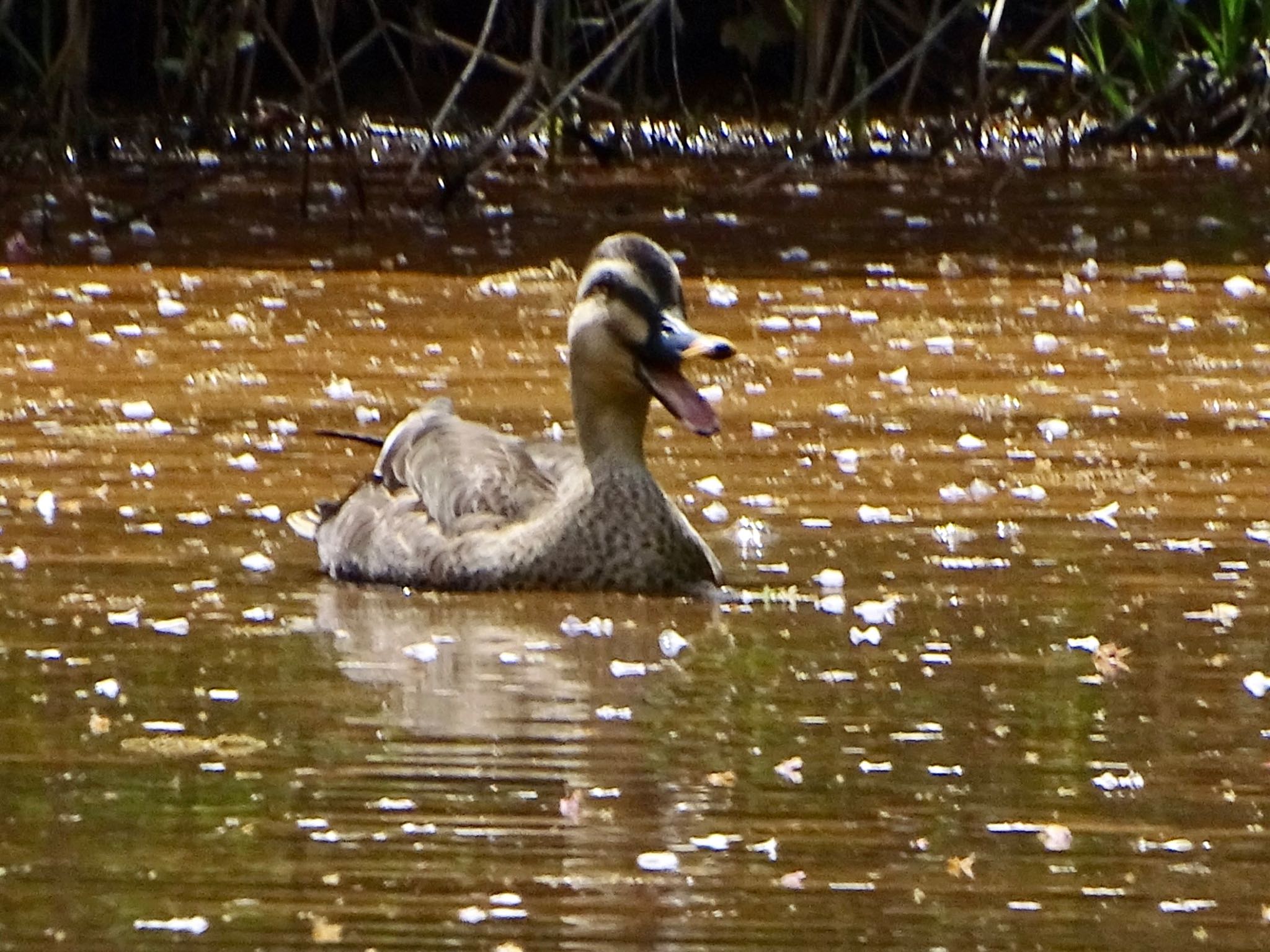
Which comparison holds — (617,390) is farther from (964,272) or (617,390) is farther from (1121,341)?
(964,272)

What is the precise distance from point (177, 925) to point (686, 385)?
2765 mm

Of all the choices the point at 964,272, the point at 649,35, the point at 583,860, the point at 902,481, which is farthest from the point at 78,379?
the point at 649,35

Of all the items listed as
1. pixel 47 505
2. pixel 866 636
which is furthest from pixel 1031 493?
pixel 47 505

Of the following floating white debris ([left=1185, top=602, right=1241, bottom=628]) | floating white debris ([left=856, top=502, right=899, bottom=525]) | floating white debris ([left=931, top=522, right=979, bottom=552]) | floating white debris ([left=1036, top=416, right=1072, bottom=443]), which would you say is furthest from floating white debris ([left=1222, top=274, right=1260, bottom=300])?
floating white debris ([left=1185, top=602, right=1241, bottom=628])

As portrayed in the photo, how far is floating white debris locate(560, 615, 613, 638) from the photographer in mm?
6480

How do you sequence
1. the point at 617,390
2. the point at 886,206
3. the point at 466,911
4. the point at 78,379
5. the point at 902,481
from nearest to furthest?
the point at 466,911 < the point at 617,390 < the point at 902,481 < the point at 78,379 < the point at 886,206

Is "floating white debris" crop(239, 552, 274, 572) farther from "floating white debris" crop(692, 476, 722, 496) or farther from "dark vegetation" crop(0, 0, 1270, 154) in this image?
"dark vegetation" crop(0, 0, 1270, 154)

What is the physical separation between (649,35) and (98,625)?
1080 centimetres

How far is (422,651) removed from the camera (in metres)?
6.25

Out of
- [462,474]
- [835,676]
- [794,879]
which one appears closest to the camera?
[794,879]

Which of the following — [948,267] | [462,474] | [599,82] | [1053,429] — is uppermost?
[599,82]

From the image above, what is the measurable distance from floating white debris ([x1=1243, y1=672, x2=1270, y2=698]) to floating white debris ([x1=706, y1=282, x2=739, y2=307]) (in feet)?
17.1

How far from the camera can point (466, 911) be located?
4426 mm

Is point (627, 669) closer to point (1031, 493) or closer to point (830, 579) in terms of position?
point (830, 579)
